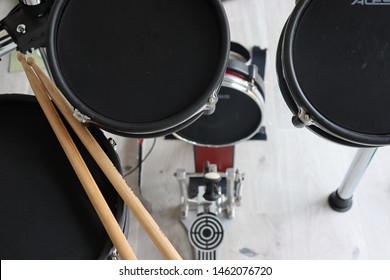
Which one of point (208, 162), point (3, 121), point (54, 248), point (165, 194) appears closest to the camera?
point (54, 248)

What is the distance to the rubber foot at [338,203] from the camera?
1.42 m

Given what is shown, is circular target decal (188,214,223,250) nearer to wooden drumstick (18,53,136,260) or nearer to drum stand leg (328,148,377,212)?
drum stand leg (328,148,377,212)

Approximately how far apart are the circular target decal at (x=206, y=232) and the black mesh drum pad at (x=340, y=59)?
65cm

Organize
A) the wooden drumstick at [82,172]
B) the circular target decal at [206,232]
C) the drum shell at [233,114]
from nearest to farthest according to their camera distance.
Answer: the wooden drumstick at [82,172], the drum shell at [233,114], the circular target decal at [206,232]

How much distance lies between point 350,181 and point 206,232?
0.45 meters

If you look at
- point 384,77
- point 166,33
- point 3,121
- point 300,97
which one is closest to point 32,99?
point 3,121

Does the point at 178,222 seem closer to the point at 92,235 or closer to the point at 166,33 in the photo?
the point at 92,235

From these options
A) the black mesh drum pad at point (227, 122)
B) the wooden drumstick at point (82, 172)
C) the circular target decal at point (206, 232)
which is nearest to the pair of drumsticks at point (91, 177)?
the wooden drumstick at point (82, 172)

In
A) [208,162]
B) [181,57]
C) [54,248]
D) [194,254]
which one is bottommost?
[194,254]

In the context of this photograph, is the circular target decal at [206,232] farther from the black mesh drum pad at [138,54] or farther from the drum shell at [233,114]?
the black mesh drum pad at [138,54]

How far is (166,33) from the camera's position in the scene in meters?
0.80

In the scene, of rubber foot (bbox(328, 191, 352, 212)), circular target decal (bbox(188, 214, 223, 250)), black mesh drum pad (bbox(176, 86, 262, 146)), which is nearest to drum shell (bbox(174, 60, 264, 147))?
black mesh drum pad (bbox(176, 86, 262, 146))

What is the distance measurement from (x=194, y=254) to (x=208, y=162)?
0.28 m

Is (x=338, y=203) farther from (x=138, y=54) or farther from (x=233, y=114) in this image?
(x=138, y=54)
